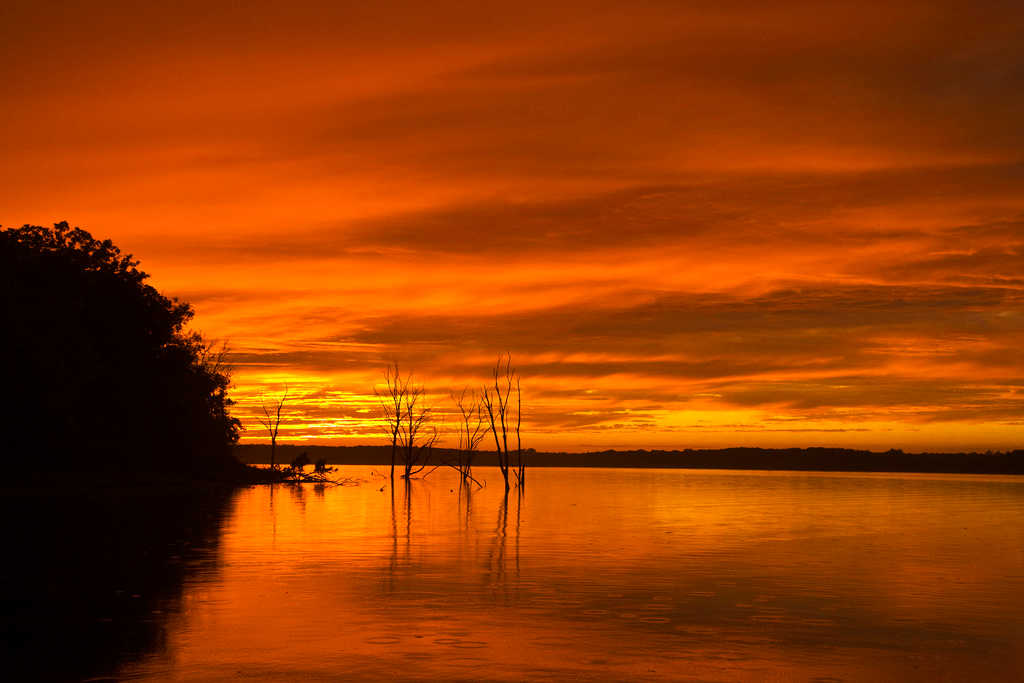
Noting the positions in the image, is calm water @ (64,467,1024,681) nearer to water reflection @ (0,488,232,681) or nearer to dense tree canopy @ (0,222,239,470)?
water reflection @ (0,488,232,681)

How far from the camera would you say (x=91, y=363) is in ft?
193

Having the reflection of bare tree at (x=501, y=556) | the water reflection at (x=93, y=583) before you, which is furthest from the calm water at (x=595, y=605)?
the water reflection at (x=93, y=583)

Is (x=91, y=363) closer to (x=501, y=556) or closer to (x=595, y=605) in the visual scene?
(x=501, y=556)

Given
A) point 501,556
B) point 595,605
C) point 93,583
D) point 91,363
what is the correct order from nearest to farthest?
1. point 595,605
2. point 93,583
3. point 501,556
4. point 91,363

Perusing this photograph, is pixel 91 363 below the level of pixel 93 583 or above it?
above

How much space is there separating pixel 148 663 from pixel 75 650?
4.90 feet

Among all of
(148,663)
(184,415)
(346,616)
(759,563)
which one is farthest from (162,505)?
(148,663)

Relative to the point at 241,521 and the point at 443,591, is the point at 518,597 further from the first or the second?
the point at 241,521

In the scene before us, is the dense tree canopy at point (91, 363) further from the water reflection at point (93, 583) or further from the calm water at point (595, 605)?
the calm water at point (595, 605)

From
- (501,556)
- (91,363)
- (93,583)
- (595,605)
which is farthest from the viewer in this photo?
(91,363)

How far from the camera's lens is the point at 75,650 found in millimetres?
14617

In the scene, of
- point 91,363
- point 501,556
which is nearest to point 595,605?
point 501,556

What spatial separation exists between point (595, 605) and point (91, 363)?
1809 inches

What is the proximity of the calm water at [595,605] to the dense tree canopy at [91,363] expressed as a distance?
2086cm
